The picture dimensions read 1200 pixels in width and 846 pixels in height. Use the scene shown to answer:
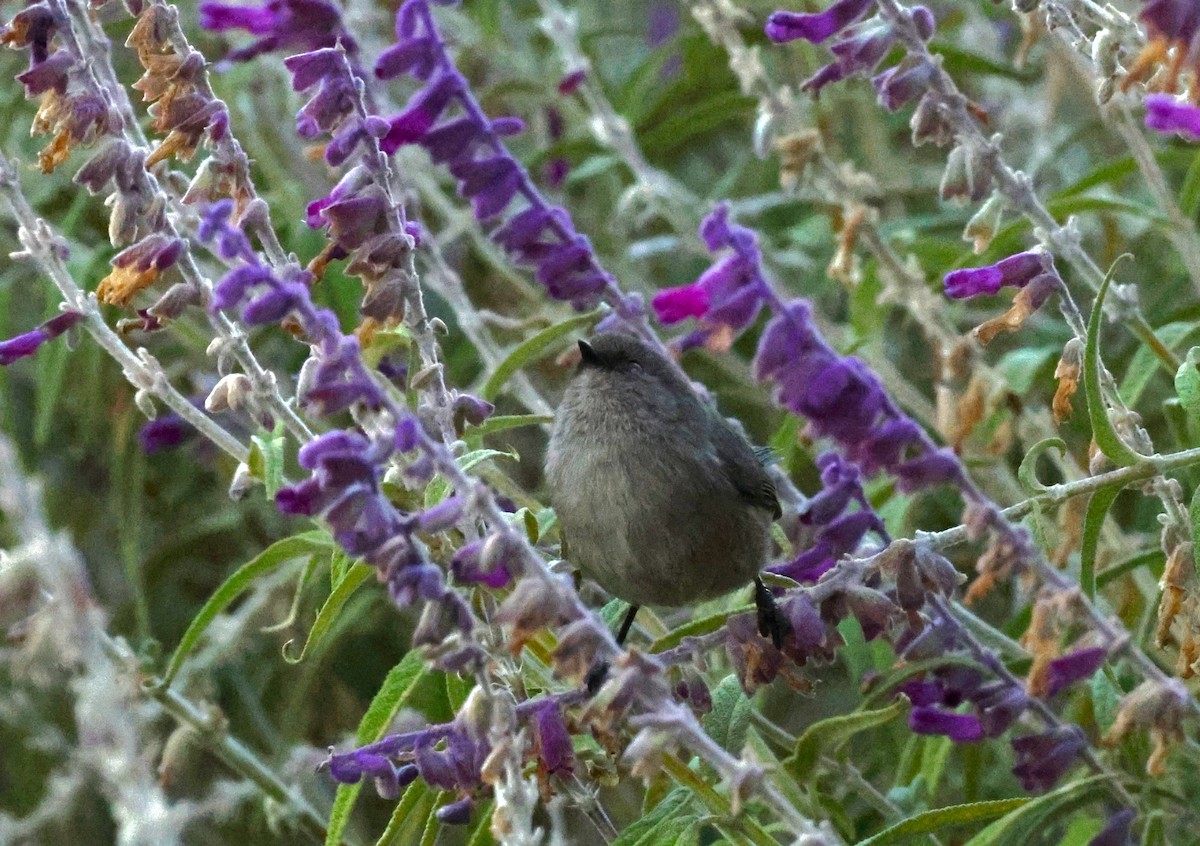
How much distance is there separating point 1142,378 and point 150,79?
121 cm

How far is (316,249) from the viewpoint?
2.32 m

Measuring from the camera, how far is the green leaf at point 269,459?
1.42m

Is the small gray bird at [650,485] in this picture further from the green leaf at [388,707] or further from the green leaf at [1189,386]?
the green leaf at [1189,386]

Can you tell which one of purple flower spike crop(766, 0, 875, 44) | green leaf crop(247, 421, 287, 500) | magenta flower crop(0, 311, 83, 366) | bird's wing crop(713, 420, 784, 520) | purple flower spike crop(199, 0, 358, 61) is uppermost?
purple flower spike crop(199, 0, 358, 61)

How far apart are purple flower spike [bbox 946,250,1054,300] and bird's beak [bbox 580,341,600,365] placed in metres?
0.61

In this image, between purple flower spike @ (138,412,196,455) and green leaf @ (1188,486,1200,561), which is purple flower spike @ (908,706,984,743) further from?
purple flower spike @ (138,412,196,455)

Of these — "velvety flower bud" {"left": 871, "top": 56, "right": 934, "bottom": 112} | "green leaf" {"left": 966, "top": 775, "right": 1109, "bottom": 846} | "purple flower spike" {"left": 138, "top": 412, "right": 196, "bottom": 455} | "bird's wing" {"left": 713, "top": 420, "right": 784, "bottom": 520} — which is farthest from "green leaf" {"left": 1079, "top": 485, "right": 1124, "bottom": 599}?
"purple flower spike" {"left": 138, "top": 412, "right": 196, "bottom": 455}

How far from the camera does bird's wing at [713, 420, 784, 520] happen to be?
204 centimetres

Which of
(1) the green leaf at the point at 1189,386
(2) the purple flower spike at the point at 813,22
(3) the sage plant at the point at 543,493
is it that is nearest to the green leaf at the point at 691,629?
(3) the sage plant at the point at 543,493

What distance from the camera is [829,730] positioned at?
1435 millimetres

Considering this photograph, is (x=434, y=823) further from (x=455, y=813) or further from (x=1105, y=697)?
(x=1105, y=697)

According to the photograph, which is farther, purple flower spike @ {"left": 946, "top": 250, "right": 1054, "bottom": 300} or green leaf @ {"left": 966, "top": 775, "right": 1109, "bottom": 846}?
purple flower spike @ {"left": 946, "top": 250, "right": 1054, "bottom": 300}

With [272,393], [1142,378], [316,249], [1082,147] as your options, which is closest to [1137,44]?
[1142,378]

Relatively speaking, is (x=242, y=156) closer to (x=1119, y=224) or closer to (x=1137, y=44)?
(x=1137, y=44)
